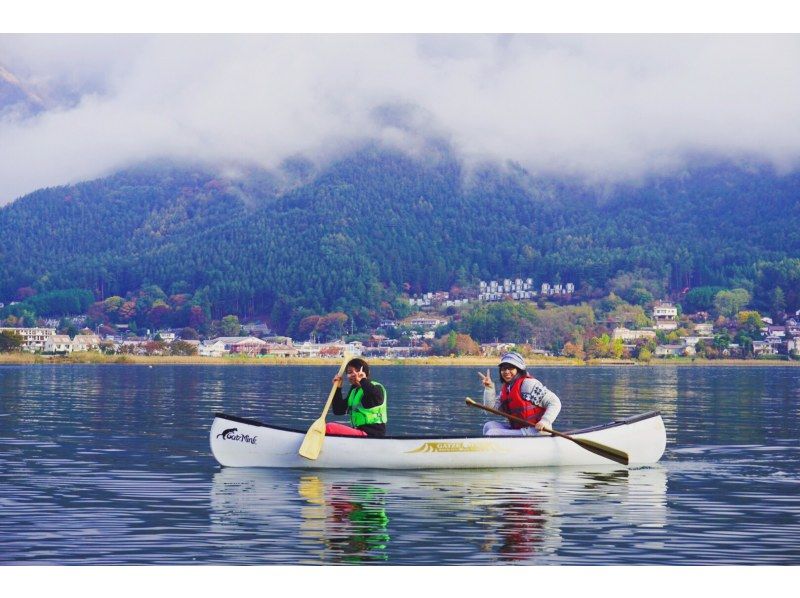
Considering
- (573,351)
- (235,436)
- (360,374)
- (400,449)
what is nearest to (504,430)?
(400,449)

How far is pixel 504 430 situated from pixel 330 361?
14735 centimetres

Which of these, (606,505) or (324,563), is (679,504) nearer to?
(606,505)

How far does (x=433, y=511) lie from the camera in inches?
656

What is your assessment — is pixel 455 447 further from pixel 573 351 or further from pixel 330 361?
pixel 573 351

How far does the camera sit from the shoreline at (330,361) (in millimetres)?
151500

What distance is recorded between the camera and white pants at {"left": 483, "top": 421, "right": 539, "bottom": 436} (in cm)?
2095

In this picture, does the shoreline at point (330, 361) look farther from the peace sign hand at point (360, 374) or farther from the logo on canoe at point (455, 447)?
the peace sign hand at point (360, 374)

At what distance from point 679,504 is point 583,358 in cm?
15407

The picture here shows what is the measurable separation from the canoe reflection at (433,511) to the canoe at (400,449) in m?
0.19

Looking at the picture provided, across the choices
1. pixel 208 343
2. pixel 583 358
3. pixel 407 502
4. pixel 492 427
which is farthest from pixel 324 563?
pixel 208 343

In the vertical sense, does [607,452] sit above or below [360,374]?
below

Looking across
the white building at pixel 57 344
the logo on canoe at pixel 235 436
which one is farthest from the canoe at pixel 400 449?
the white building at pixel 57 344

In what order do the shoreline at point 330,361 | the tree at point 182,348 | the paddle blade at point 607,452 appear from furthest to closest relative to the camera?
1. the tree at point 182,348
2. the shoreline at point 330,361
3. the paddle blade at point 607,452

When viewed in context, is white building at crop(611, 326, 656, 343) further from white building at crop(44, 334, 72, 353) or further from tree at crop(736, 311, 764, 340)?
white building at crop(44, 334, 72, 353)
